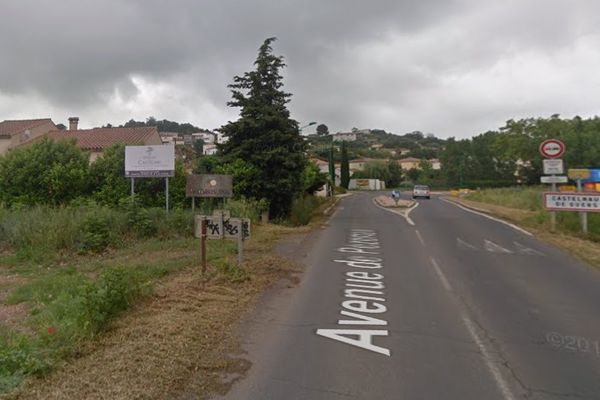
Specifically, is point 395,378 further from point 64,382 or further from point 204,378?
point 64,382

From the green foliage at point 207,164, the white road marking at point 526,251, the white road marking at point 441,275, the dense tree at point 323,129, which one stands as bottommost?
the white road marking at point 441,275

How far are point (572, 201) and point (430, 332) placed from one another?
11132mm

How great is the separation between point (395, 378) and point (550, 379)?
151 centimetres

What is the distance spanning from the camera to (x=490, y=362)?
191 inches

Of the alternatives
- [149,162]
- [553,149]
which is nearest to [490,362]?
[553,149]

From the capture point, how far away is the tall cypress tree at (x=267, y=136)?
1892cm

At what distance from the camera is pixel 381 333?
5.73 metres

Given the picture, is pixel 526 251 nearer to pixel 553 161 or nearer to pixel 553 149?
pixel 553 161

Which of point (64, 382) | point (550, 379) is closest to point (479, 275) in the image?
point (550, 379)

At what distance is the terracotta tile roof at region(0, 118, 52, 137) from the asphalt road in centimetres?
4051

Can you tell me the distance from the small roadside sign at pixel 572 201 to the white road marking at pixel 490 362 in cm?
1017

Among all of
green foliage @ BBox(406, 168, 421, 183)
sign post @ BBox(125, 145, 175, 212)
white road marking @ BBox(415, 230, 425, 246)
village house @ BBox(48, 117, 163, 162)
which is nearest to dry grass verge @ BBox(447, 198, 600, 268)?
white road marking @ BBox(415, 230, 425, 246)

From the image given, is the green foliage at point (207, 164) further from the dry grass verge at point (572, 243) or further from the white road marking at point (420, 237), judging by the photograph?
the dry grass verge at point (572, 243)

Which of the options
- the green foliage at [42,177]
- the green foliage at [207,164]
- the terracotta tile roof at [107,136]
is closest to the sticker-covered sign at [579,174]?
the green foliage at [207,164]
